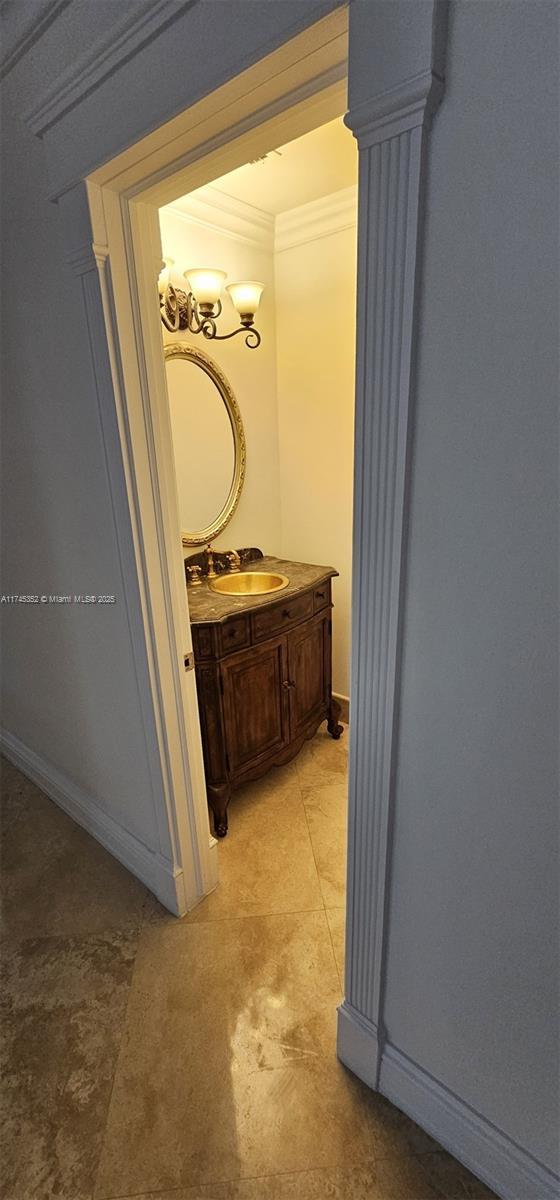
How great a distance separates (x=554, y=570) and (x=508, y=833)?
17.7 inches

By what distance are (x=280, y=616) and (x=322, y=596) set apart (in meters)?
0.36

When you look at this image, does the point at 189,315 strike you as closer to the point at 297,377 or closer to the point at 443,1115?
the point at 297,377

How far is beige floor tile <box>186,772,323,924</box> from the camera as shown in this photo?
5.80 feet

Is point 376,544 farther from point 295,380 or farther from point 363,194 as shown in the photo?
point 295,380

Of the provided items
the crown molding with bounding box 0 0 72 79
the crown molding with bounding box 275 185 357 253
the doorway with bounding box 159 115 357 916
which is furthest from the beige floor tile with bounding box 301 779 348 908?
the crown molding with bounding box 275 185 357 253

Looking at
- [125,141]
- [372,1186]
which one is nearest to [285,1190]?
[372,1186]

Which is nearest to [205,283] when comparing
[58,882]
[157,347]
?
[157,347]

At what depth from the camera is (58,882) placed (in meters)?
1.89

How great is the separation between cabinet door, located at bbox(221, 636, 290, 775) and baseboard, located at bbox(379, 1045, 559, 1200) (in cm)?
106

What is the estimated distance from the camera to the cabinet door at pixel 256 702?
1.96 metres

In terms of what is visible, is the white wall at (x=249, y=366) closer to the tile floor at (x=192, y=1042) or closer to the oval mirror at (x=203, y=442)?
the oval mirror at (x=203, y=442)

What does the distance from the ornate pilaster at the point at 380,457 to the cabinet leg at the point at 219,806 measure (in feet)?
3.06

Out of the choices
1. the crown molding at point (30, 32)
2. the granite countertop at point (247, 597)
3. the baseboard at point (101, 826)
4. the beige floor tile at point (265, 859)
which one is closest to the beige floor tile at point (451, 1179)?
the beige floor tile at point (265, 859)

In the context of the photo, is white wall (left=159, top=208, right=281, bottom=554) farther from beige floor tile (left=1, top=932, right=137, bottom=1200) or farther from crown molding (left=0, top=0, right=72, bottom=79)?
beige floor tile (left=1, top=932, right=137, bottom=1200)
